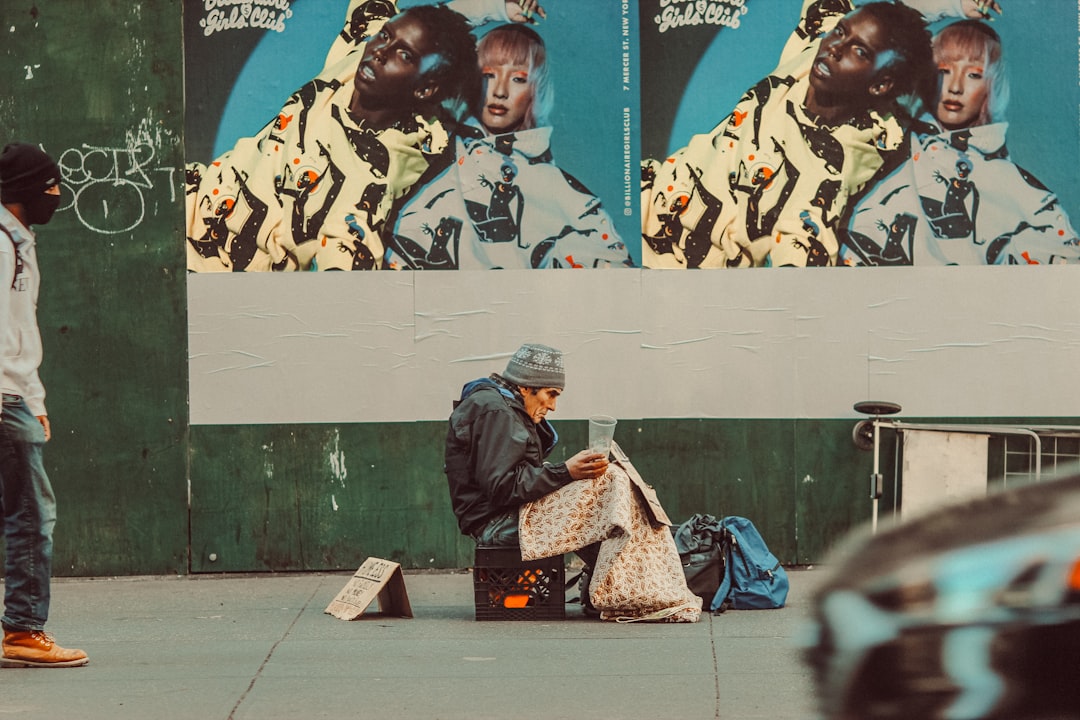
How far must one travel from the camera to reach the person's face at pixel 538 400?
6938 millimetres

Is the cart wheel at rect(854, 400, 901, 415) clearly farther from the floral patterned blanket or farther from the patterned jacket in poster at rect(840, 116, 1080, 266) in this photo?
the floral patterned blanket

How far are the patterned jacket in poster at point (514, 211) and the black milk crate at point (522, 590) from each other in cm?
202

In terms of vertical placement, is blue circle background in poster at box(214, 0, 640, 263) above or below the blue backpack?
above

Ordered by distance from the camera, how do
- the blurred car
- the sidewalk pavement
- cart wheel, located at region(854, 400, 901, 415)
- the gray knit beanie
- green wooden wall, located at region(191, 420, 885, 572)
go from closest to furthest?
the blurred car → the sidewalk pavement → the gray knit beanie → cart wheel, located at region(854, 400, 901, 415) → green wooden wall, located at region(191, 420, 885, 572)

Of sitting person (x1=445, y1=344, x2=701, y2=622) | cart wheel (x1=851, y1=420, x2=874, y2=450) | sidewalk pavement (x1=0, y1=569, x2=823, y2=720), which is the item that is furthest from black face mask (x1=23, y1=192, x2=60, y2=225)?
cart wheel (x1=851, y1=420, x2=874, y2=450)

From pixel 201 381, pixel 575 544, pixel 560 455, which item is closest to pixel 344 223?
pixel 201 381

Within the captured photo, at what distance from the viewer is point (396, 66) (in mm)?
8266

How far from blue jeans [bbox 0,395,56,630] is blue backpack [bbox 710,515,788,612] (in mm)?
3108

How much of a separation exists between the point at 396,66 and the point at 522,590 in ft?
10.2

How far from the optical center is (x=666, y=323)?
27.2 feet

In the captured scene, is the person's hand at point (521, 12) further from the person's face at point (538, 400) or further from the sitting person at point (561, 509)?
the person's face at point (538, 400)

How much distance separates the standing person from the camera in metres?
5.57

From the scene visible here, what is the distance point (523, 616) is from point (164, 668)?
1.71 m

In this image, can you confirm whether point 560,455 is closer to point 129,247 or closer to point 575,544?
point 575,544
